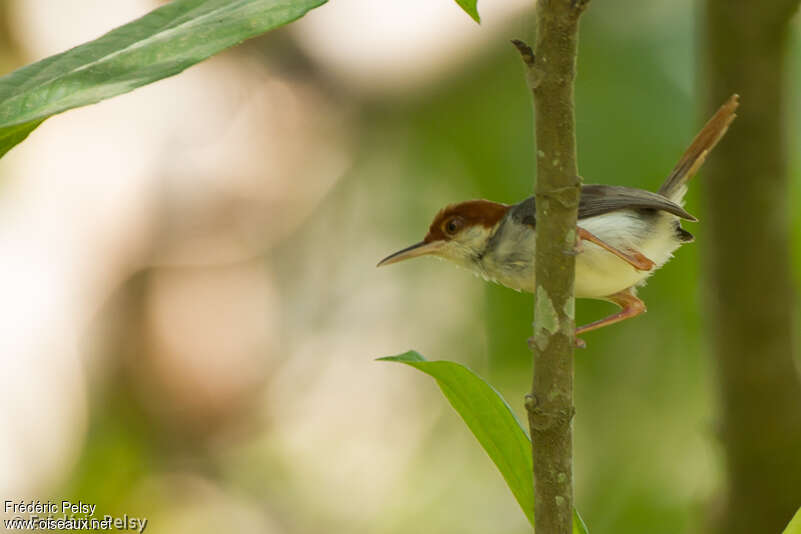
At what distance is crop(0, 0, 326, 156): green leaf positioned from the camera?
106 cm

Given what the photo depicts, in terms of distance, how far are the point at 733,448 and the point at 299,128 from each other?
8.90 feet

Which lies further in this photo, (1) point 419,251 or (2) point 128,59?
(1) point 419,251

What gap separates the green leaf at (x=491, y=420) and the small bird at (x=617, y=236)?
3.23ft

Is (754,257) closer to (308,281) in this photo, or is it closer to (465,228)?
(465,228)

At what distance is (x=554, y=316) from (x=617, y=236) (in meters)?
1.38

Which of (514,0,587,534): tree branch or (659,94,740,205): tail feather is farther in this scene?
(659,94,740,205): tail feather

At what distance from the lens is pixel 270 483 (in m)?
5.20

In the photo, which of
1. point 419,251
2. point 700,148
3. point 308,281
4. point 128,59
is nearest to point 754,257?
point 700,148

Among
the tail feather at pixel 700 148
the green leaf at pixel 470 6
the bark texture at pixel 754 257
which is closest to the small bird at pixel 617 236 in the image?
the tail feather at pixel 700 148

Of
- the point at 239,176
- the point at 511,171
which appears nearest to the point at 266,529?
the point at 239,176

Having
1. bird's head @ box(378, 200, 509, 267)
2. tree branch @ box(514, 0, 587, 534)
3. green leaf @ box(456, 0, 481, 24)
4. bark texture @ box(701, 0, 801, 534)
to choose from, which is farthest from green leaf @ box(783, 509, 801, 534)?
bird's head @ box(378, 200, 509, 267)

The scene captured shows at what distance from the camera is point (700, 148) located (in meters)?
2.74

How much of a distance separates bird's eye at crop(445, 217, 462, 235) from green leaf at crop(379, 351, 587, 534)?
174cm

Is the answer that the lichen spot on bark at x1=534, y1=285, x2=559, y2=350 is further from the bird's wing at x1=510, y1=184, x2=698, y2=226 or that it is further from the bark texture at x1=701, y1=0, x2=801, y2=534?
the bark texture at x1=701, y1=0, x2=801, y2=534
